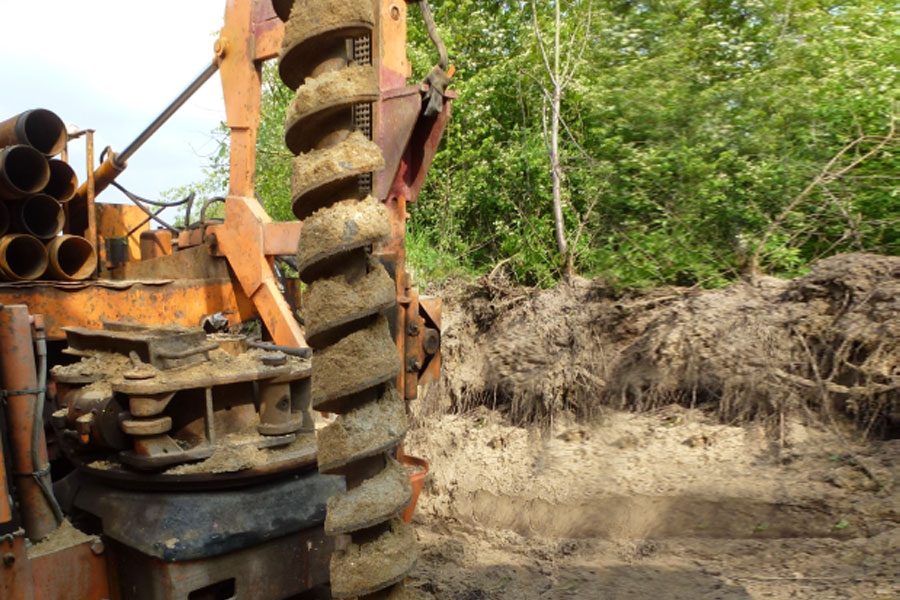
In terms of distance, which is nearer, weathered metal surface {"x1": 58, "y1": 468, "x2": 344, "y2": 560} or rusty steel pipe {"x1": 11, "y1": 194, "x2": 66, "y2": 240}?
weathered metal surface {"x1": 58, "y1": 468, "x2": 344, "y2": 560}

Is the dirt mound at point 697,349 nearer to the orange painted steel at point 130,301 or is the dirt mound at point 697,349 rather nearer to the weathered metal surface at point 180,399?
the orange painted steel at point 130,301

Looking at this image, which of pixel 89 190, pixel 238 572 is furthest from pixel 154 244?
pixel 238 572

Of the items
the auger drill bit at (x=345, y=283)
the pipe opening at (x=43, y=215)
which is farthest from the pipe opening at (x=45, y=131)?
the auger drill bit at (x=345, y=283)

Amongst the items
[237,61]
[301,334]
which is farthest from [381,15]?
[301,334]

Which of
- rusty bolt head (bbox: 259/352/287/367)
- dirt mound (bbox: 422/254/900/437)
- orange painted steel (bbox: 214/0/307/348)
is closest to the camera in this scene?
rusty bolt head (bbox: 259/352/287/367)

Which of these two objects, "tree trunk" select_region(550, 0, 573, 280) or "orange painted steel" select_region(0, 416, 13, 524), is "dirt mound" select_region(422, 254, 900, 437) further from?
"orange painted steel" select_region(0, 416, 13, 524)

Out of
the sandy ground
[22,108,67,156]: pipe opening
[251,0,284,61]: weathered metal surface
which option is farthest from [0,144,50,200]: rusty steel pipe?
the sandy ground

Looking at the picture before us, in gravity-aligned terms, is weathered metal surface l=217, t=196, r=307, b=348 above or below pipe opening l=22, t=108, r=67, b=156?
below

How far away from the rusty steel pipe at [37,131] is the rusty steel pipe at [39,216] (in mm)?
246

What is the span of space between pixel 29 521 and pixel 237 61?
2.14 m

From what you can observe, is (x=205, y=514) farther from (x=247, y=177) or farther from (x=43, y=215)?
(x=43, y=215)

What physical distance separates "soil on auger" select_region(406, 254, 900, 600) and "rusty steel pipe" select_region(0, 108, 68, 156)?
110 inches

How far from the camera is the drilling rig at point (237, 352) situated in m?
1.15

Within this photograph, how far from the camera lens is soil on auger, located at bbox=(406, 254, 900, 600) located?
12.2 ft
